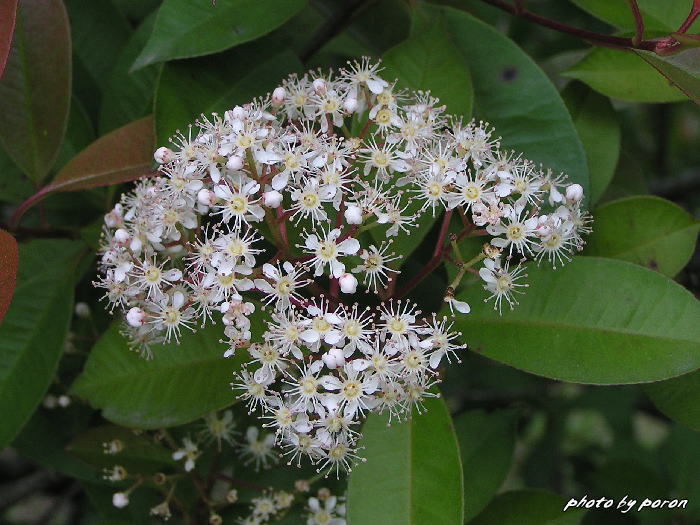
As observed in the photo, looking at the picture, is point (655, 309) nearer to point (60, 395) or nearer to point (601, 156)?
point (601, 156)

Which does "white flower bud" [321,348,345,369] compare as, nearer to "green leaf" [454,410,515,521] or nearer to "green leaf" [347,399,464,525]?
"green leaf" [347,399,464,525]

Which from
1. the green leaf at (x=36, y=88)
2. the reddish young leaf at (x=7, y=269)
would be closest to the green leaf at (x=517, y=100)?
the green leaf at (x=36, y=88)

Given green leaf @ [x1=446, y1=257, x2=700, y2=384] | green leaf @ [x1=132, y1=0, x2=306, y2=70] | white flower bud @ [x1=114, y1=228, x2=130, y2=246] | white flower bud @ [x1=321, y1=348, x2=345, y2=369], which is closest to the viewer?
white flower bud @ [x1=321, y1=348, x2=345, y2=369]

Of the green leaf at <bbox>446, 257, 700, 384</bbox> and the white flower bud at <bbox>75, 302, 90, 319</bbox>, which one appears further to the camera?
the white flower bud at <bbox>75, 302, 90, 319</bbox>

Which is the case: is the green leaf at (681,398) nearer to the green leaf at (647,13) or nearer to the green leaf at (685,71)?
→ the green leaf at (685,71)

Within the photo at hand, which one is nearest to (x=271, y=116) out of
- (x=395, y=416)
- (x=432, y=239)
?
(x=432, y=239)

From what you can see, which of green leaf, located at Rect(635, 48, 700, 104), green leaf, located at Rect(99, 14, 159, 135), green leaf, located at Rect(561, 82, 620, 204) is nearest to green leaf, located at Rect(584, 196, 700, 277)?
green leaf, located at Rect(561, 82, 620, 204)

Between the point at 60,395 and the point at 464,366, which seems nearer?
the point at 60,395
